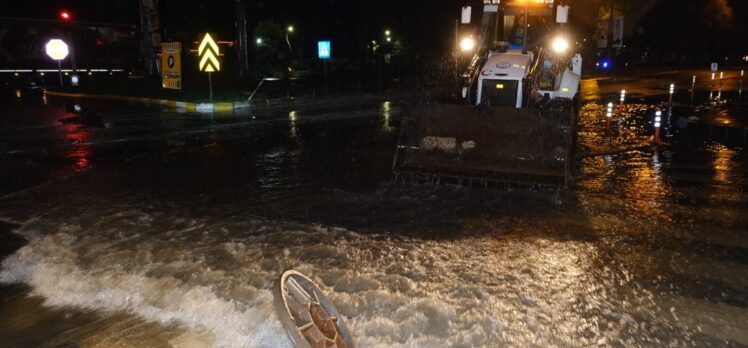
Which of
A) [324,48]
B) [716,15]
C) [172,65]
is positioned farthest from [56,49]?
[716,15]

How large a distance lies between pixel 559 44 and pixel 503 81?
190 centimetres

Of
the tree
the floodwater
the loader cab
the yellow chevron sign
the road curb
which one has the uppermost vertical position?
the tree

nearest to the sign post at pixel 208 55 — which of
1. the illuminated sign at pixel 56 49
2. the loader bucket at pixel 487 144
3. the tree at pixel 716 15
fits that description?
the illuminated sign at pixel 56 49

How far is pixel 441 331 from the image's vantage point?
455 centimetres

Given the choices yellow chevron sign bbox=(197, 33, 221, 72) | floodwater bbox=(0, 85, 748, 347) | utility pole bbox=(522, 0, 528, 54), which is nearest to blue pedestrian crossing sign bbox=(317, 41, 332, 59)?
yellow chevron sign bbox=(197, 33, 221, 72)

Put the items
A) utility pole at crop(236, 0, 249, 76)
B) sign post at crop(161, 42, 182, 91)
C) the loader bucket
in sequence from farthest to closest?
utility pole at crop(236, 0, 249, 76) → sign post at crop(161, 42, 182, 91) → the loader bucket

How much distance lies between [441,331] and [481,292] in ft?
2.67

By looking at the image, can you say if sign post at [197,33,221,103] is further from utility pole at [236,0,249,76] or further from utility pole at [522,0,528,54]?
utility pole at [522,0,528,54]

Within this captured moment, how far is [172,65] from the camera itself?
73.2 feet

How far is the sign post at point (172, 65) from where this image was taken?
21.9 meters

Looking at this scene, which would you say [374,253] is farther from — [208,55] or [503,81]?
[208,55]

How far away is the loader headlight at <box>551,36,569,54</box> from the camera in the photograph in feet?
36.6

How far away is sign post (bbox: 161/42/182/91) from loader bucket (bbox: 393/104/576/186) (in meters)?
14.8

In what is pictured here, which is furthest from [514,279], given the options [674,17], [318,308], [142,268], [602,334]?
[674,17]
